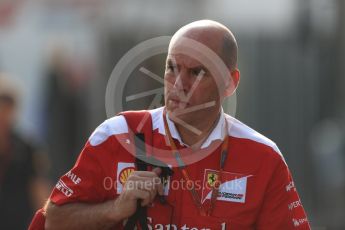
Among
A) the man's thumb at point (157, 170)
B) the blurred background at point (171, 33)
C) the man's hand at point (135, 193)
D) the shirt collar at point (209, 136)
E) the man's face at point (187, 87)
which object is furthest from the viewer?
the blurred background at point (171, 33)

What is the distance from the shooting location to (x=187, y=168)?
17.5ft

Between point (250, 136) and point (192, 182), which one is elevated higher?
point (250, 136)

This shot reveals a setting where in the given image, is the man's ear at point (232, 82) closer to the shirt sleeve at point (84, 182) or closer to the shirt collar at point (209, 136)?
the shirt collar at point (209, 136)

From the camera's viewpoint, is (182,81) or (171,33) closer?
(182,81)

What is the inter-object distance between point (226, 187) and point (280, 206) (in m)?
0.32

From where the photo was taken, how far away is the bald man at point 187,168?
5258 mm

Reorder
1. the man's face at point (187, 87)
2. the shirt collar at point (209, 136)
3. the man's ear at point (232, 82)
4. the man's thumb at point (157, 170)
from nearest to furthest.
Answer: the man's thumb at point (157, 170) < the man's face at point (187, 87) < the shirt collar at point (209, 136) < the man's ear at point (232, 82)

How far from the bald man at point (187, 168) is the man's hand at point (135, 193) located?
0.09ft

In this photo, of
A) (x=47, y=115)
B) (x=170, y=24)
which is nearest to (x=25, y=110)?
(x=47, y=115)

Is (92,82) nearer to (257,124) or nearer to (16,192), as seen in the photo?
(257,124)

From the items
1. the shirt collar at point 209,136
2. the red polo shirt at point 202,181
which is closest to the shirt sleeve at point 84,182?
the red polo shirt at point 202,181

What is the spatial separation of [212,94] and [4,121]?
15.9 ft

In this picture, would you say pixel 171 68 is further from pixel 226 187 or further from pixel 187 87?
pixel 226 187

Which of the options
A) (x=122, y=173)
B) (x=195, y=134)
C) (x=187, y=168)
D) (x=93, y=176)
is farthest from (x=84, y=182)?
(x=195, y=134)
